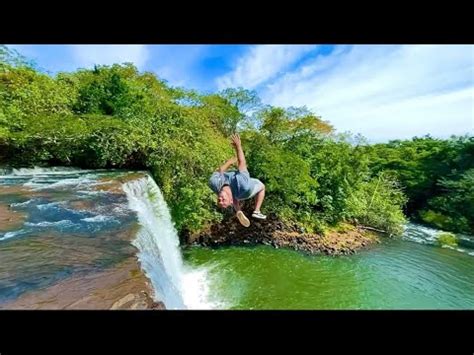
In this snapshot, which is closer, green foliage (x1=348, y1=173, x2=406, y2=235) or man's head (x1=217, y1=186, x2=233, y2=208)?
man's head (x1=217, y1=186, x2=233, y2=208)

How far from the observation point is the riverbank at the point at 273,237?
716 centimetres

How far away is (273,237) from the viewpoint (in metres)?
7.39

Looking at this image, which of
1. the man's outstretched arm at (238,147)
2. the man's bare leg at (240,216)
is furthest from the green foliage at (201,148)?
the man's outstretched arm at (238,147)

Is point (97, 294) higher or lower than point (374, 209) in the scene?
higher

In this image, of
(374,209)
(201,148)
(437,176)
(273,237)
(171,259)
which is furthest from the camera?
(437,176)

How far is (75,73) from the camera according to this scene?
9664mm

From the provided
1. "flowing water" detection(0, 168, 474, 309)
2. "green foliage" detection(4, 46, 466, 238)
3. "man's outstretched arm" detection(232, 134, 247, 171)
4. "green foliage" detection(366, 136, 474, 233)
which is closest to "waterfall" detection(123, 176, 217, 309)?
"flowing water" detection(0, 168, 474, 309)

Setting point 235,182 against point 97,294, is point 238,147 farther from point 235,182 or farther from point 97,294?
point 97,294

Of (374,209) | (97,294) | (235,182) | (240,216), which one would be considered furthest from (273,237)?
(97,294)

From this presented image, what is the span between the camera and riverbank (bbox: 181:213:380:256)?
23.5 feet

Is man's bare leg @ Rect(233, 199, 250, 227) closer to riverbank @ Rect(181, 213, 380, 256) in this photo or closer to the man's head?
the man's head

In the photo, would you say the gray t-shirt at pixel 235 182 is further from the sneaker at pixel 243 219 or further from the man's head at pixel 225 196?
the sneaker at pixel 243 219
